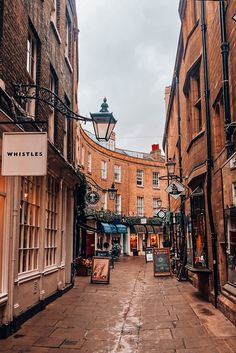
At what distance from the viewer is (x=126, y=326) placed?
7617 mm

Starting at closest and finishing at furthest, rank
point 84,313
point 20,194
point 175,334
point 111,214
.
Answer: point 175,334 < point 20,194 < point 84,313 < point 111,214

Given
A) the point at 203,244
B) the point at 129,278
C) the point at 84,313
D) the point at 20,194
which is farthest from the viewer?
the point at 129,278

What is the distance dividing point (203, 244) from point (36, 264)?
4674mm

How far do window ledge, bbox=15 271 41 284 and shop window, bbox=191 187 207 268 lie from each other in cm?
459

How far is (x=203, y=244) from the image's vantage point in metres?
10.9

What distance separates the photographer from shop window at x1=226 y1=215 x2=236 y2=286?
25.2 feet

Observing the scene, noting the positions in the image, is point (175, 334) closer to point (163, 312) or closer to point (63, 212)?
point (163, 312)

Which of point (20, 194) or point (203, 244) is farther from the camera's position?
point (203, 244)

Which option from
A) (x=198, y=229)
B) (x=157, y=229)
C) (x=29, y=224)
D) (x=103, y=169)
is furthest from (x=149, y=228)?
(x=29, y=224)

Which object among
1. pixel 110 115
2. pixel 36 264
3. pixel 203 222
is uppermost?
pixel 110 115

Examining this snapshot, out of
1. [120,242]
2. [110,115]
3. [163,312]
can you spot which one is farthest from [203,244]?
[120,242]

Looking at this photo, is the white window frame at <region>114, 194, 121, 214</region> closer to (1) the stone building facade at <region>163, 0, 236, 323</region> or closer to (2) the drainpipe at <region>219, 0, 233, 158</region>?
(1) the stone building facade at <region>163, 0, 236, 323</region>

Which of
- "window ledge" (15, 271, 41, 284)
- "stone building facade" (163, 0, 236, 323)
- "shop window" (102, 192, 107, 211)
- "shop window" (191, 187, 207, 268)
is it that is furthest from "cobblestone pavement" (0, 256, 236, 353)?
"shop window" (102, 192, 107, 211)

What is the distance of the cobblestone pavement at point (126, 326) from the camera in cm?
616
